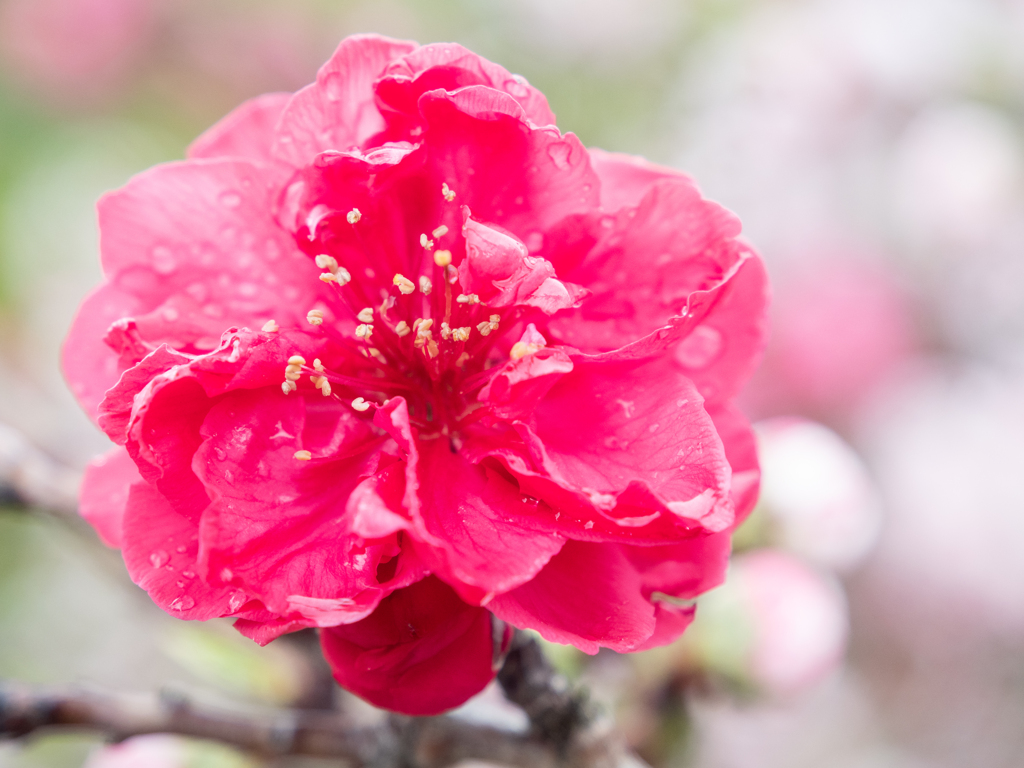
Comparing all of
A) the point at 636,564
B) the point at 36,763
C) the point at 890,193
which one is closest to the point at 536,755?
the point at 636,564

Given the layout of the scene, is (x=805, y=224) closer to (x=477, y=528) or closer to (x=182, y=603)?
(x=477, y=528)

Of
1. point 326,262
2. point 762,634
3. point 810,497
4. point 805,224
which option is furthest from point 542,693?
point 805,224

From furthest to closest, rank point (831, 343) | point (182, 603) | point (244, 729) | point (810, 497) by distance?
1. point (831, 343)
2. point (810, 497)
3. point (244, 729)
4. point (182, 603)

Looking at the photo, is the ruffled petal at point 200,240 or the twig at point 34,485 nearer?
the ruffled petal at point 200,240

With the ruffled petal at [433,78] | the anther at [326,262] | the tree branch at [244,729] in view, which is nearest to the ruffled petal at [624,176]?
the ruffled petal at [433,78]

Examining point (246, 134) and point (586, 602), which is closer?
point (586, 602)

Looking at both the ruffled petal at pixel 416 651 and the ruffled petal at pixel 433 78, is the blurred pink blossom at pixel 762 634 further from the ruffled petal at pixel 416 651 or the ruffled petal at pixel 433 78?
the ruffled petal at pixel 433 78
